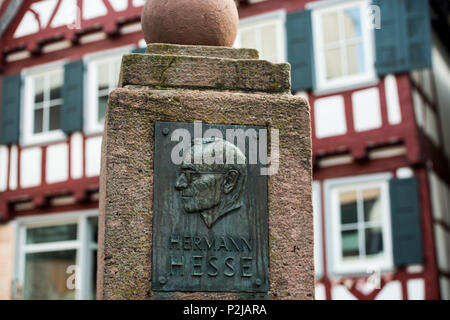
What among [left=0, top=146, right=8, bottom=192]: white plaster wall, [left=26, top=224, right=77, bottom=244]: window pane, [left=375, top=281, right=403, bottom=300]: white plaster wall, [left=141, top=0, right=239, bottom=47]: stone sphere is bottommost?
[left=375, top=281, right=403, bottom=300]: white plaster wall

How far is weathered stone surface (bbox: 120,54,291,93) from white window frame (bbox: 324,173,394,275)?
683 centimetres

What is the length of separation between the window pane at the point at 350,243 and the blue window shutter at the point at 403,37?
6.73 feet

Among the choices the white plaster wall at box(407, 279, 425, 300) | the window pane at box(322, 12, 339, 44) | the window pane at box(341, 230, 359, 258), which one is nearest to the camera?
the white plaster wall at box(407, 279, 425, 300)

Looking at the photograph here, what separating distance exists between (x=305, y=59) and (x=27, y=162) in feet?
16.2

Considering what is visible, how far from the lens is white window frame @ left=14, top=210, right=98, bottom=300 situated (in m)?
12.9

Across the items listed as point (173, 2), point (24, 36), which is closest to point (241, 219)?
point (173, 2)

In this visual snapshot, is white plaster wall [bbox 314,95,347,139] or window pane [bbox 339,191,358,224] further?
white plaster wall [bbox 314,95,347,139]

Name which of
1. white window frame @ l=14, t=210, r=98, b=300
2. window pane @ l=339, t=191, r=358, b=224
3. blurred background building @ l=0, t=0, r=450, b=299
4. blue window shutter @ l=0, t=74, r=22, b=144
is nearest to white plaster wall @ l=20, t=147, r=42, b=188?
blurred background building @ l=0, t=0, r=450, b=299

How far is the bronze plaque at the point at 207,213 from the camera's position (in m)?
3.65

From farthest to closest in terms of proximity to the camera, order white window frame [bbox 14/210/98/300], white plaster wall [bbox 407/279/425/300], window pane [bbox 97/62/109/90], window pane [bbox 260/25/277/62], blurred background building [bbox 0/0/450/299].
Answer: window pane [bbox 97/62/109/90] < white window frame [bbox 14/210/98/300] < window pane [bbox 260/25/277/62] < blurred background building [bbox 0/0/450/299] < white plaster wall [bbox 407/279/425/300]

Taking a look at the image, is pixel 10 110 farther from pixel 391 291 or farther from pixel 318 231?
pixel 391 291

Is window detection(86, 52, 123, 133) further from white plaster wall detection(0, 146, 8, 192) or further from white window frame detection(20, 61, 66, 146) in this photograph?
white plaster wall detection(0, 146, 8, 192)
